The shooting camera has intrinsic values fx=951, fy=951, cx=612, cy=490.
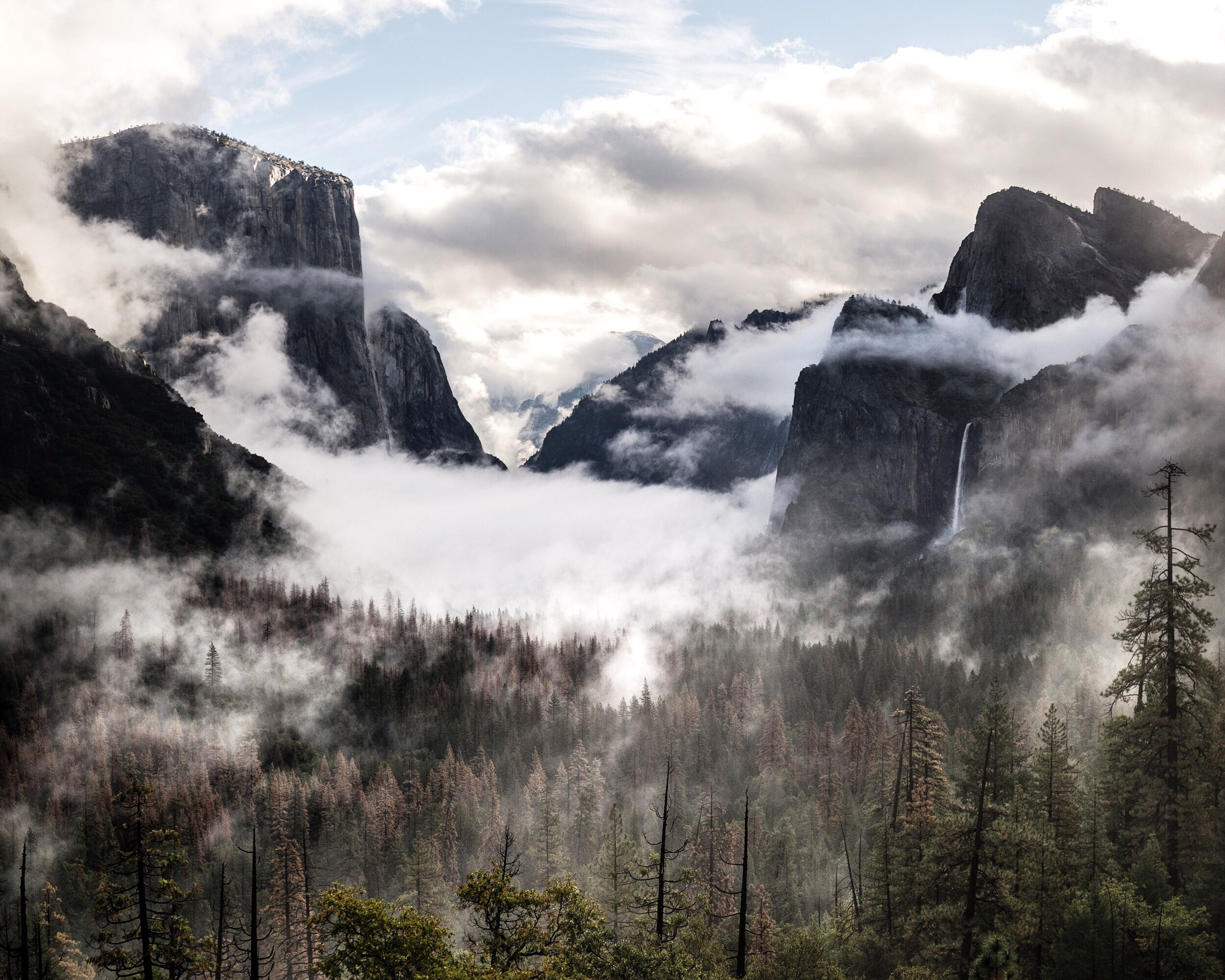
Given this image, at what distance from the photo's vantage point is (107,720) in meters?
186

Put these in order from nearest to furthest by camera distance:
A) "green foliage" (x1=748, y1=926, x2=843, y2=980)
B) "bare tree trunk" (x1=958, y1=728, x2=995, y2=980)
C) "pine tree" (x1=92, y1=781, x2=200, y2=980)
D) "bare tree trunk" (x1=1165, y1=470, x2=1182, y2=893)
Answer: "pine tree" (x1=92, y1=781, x2=200, y2=980), "bare tree trunk" (x1=958, y1=728, x2=995, y2=980), "bare tree trunk" (x1=1165, y1=470, x2=1182, y2=893), "green foliage" (x1=748, y1=926, x2=843, y2=980)

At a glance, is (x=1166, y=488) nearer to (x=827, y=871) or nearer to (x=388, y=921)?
(x=388, y=921)

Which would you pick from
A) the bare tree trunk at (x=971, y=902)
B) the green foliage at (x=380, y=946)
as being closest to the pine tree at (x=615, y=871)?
the bare tree trunk at (x=971, y=902)

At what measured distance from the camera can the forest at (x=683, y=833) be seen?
42.5 m

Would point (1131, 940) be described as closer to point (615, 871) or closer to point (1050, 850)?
point (1050, 850)

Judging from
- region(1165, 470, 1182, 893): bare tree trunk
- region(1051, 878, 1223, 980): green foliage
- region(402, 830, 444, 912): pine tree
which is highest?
region(1165, 470, 1182, 893): bare tree trunk

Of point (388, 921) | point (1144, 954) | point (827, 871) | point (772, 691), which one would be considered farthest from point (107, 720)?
point (1144, 954)

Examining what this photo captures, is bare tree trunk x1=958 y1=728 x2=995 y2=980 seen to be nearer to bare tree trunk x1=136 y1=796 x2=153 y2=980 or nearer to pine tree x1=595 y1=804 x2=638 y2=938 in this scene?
pine tree x1=595 y1=804 x2=638 y2=938

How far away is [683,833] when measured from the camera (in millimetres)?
121688

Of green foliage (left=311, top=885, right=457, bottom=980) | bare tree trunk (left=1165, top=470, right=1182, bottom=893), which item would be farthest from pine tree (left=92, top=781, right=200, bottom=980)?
bare tree trunk (left=1165, top=470, right=1182, bottom=893)

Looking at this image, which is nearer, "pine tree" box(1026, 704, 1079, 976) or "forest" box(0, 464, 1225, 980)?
"forest" box(0, 464, 1225, 980)

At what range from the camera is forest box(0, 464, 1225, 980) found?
42500mm

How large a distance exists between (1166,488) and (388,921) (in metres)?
39.0

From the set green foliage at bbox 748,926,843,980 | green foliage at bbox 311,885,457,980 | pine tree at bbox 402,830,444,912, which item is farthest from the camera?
pine tree at bbox 402,830,444,912
